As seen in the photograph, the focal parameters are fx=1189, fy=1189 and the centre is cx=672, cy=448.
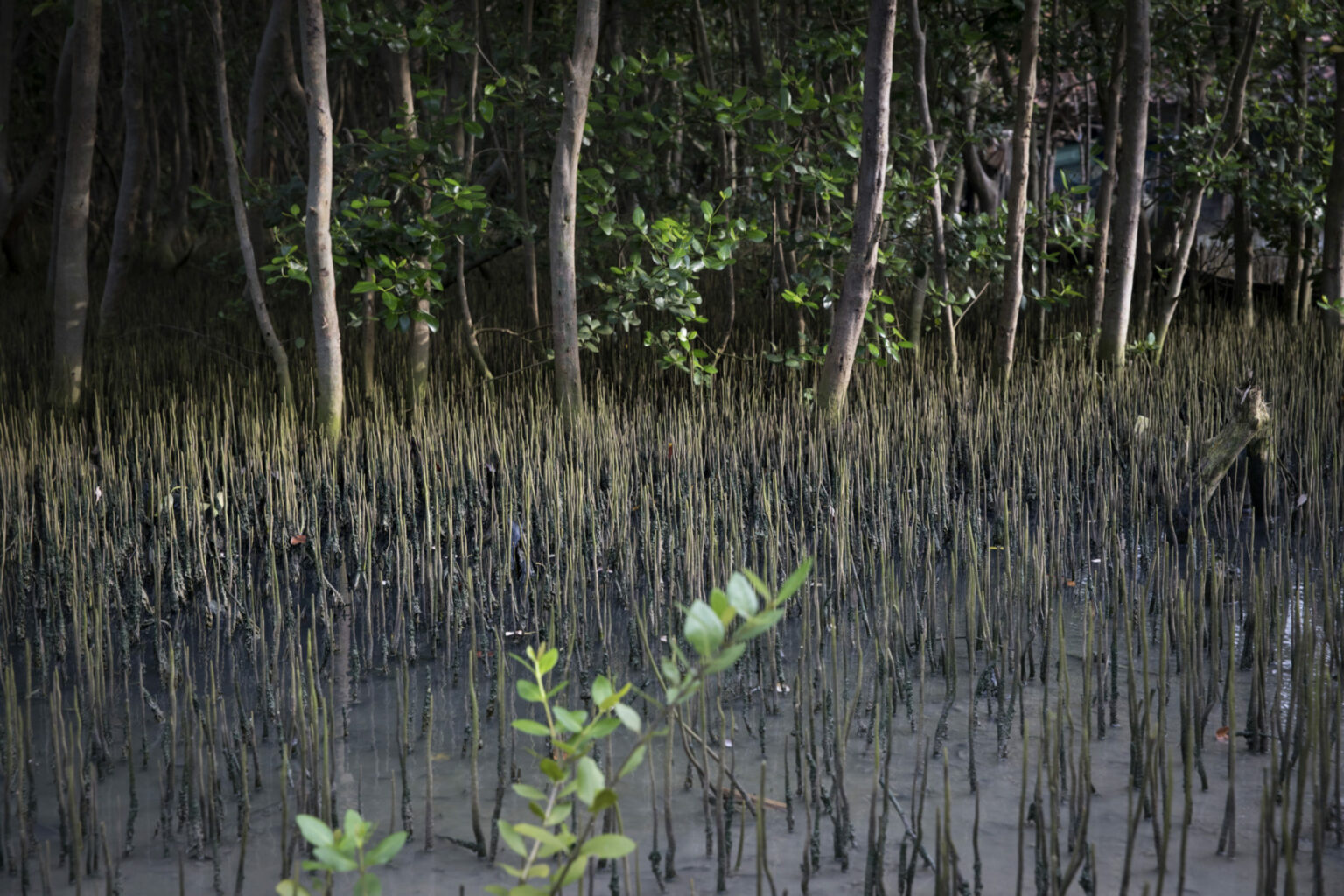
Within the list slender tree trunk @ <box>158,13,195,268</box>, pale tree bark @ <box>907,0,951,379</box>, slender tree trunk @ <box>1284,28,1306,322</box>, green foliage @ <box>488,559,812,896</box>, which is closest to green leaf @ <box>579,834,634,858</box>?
green foliage @ <box>488,559,812,896</box>

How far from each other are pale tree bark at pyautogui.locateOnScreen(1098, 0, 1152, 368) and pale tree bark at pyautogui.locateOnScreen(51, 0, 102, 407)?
3986 millimetres

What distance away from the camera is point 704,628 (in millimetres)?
977

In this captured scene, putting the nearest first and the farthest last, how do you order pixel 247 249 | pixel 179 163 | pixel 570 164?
1. pixel 570 164
2. pixel 247 249
3. pixel 179 163

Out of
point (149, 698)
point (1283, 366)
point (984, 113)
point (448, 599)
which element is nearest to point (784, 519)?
point (448, 599)

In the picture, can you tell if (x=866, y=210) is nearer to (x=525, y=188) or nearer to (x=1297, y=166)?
(x=525, y=188)

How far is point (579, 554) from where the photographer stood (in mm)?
2592

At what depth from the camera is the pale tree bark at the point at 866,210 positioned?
3730mm

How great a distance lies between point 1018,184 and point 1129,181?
1.85ft

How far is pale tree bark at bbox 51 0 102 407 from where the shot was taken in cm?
462

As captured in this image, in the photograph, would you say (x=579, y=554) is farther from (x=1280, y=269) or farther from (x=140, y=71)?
(x=1280, y=269)

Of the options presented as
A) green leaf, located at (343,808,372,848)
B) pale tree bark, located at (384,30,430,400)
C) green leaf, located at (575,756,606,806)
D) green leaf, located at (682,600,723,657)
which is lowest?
green leaf, located at (343,808,372,848)

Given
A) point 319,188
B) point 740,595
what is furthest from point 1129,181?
point 740,595

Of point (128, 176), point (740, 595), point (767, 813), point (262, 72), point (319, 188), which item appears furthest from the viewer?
point (128, 176)

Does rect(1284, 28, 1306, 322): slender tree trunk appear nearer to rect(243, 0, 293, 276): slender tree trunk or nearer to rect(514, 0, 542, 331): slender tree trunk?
rect(514, 0, 542, 331): slender tree trunk
